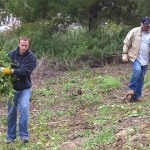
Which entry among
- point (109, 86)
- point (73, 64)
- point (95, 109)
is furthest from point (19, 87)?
point (73, 64)

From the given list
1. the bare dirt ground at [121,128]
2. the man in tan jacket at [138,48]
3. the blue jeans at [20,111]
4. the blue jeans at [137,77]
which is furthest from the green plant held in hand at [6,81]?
the blue jeans at [137,77]

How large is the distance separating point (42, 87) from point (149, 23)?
525 cm

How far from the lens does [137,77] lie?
9.55 meters

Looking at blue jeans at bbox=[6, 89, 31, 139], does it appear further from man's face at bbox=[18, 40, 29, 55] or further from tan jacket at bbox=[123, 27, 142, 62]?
tan jacket at bbox=[123, 27, 142, 62]

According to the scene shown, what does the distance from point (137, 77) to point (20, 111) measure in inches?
128

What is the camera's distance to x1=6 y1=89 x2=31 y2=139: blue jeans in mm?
7238

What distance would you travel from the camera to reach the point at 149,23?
9.08 meters

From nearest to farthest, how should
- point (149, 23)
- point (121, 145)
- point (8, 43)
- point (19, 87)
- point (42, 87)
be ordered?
point (121, 145), point (19, 87), point (149, 23), point (42, 87), point (8, 43)

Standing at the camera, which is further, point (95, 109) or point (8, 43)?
point (8, 43)

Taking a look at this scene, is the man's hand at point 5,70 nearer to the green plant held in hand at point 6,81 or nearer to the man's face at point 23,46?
the green plant held in hand at point 6,81

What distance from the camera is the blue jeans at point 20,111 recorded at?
7238mm

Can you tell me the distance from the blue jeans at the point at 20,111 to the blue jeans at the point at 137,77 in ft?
9.82

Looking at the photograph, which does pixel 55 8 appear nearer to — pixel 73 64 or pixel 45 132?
pixel 73 64

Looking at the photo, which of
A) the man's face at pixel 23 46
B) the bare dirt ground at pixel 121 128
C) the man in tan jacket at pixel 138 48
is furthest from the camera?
the man in tan jacket at pixel 138 48
